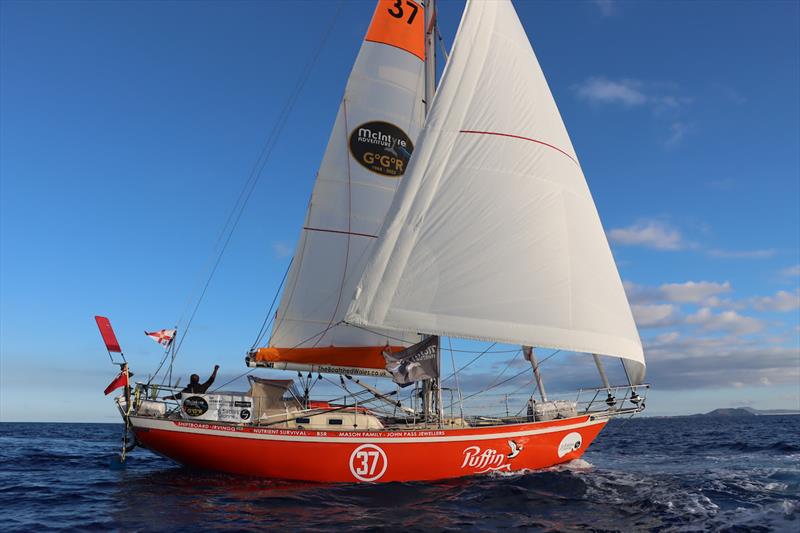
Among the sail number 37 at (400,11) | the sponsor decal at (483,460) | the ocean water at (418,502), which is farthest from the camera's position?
the sail number 37 at (400,11)

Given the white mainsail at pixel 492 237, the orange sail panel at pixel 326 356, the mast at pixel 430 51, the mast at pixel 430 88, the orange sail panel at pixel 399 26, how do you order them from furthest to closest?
1. the orange sail panel at pixel 399 26
2. the mast at pixel 430 51
3. the orange sail panel at pixel 326 356
4. the mast at pixel 430 88
5. the white mainsail at pixel 492 237

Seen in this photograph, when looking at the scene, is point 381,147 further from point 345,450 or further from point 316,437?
point 345,450

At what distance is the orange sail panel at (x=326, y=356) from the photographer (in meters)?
15.2

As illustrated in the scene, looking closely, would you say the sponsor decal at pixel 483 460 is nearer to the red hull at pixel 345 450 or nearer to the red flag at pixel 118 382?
the red hull at pixel 345 450

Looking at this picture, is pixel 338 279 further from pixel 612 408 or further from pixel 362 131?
pixel 612 408

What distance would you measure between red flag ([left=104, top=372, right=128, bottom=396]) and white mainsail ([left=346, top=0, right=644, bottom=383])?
6506 millimetres

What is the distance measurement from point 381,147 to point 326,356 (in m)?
6.62

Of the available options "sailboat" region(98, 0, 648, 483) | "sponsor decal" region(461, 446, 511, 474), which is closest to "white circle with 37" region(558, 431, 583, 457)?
"sailboat" region(98, 0, 648, 483)

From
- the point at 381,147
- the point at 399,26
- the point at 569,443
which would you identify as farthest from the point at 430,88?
the point at 569,443

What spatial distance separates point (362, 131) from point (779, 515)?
13775mm

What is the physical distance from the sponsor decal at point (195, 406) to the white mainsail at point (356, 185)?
2.70m

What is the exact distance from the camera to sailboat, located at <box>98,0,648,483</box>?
12281mm

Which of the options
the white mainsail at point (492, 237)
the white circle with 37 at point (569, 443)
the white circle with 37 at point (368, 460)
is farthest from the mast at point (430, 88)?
the white circle with 37 at point (569, 443)

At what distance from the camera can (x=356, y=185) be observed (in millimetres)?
16766
